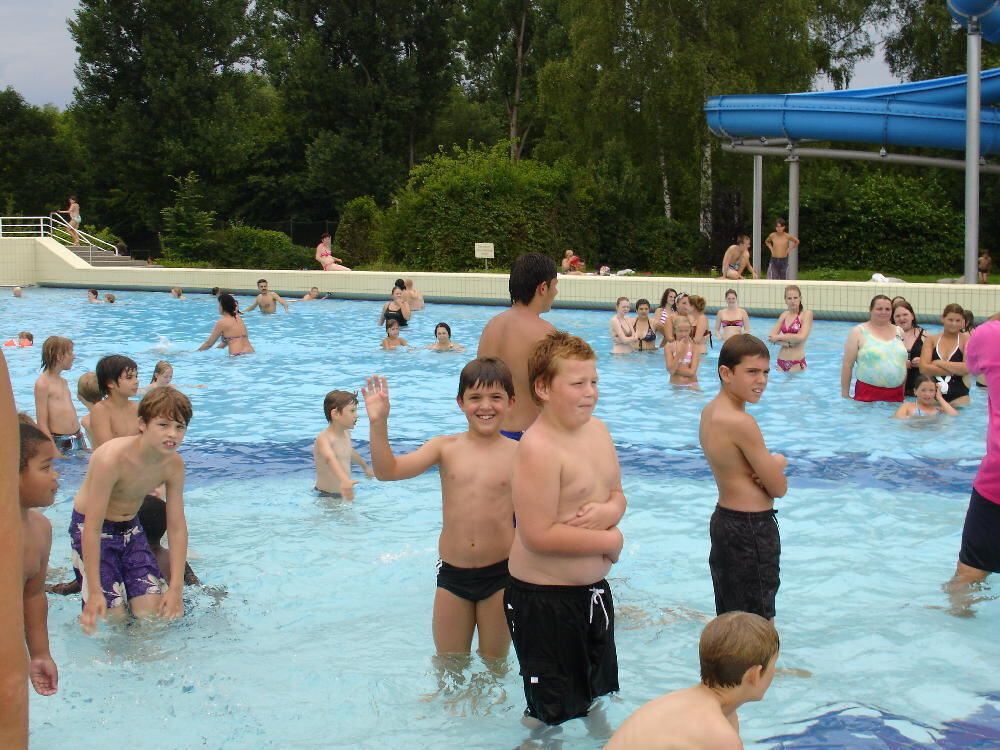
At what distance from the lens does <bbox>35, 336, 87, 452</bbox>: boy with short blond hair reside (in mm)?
7535

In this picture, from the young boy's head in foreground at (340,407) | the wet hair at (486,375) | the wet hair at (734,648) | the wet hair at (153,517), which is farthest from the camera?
the young boy's head in foreground at (340,407)

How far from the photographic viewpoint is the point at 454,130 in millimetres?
42031

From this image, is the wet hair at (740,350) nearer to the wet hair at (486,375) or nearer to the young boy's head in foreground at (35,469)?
the wet hair at (486,375)

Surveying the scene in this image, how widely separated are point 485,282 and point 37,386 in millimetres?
15307

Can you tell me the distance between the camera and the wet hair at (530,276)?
4.57 m

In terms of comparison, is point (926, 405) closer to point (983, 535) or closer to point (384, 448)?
point (983, 535)

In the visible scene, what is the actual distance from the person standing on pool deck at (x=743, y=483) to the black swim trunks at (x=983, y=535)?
1.14 metres

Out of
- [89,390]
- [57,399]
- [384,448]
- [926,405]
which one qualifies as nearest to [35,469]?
[384,448]

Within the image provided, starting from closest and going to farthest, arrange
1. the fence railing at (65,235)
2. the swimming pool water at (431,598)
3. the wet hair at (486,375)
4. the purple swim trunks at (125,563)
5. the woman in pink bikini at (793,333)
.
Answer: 1. the wet hair at (486,375)
2. the swimming pool water at (431,598)
3. the purple swim trunks at (125,563)
4. the woman in pink bikini at (793,333)
5. the fence railing at (65,235)

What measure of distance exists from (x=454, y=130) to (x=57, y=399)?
3541 cm

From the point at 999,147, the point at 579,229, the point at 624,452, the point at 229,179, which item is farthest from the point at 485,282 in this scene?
the point at 229,179

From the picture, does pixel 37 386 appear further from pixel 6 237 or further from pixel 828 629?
pixel 6 237

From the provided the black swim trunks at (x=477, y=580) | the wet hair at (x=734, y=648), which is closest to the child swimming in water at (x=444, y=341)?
the black swim trunks at (x=477, y=580)

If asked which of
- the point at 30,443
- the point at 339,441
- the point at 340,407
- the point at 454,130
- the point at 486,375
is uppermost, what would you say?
the point at 454,130
